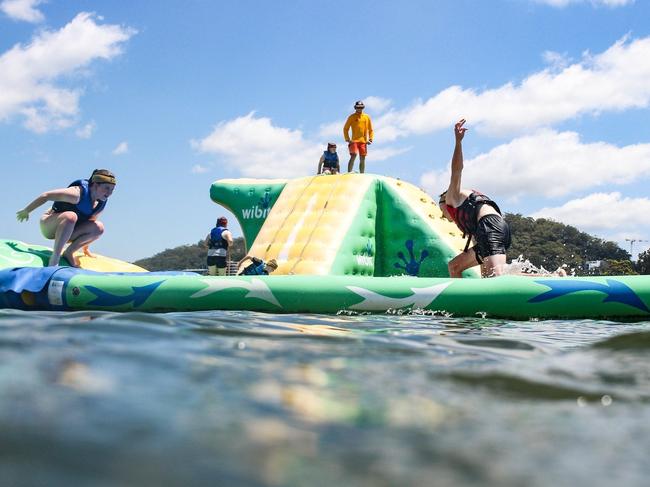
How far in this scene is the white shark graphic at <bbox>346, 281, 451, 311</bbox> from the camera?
3.54 metres

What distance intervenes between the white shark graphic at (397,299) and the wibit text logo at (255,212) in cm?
572

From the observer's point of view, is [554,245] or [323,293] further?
[554,245]

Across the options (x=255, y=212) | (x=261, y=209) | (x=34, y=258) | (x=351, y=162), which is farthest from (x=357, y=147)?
(x=34, y=258)

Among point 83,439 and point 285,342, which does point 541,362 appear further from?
point 83,439

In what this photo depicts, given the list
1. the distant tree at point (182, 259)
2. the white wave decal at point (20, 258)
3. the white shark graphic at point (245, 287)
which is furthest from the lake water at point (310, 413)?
the distant tree at point (182, 259)

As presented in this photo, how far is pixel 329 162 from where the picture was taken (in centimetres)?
921

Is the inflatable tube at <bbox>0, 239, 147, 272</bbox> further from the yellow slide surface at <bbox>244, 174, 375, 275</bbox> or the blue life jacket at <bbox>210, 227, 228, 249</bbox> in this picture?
the yellow slide surface at <bbox>244, 174, 375, 275</bbox>

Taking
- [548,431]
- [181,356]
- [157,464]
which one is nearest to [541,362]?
[548,431]

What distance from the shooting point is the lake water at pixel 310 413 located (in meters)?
0.80

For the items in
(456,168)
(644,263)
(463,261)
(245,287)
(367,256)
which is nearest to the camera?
(245,287)

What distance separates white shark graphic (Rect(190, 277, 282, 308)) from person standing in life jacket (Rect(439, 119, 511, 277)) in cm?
174

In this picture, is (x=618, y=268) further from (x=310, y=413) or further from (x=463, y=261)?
(x=310, y=413)

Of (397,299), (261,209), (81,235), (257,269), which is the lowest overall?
(397,299)

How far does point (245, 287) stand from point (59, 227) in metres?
2.91
